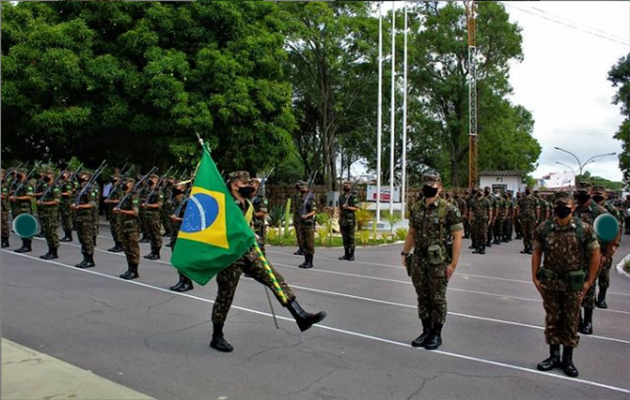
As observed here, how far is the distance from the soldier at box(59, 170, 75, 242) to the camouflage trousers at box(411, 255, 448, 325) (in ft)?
35.0

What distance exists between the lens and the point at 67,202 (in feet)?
45.9

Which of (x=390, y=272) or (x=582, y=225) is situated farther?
(x=390, y=272)

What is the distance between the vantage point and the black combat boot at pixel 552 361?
4.79 metres

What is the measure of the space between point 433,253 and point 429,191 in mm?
638

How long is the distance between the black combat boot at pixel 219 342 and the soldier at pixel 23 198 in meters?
7.95

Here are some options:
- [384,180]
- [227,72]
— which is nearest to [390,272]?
[227,72]

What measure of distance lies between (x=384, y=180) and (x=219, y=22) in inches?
971

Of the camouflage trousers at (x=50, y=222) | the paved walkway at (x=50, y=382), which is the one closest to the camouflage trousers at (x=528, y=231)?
the camouflage trousers at (x=50, y=222)

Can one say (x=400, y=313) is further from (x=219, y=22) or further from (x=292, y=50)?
(x=292, y=50)

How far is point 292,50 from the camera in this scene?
108 ft

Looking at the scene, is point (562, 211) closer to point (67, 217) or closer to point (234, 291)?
point (234, 291)

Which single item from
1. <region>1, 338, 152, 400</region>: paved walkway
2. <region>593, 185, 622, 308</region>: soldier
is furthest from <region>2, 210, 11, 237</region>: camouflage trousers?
<region>593, 185, 622, 308</region>: soldier

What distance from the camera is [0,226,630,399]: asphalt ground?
14.3 ft

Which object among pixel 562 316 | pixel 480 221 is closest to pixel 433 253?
pixel 562 316
